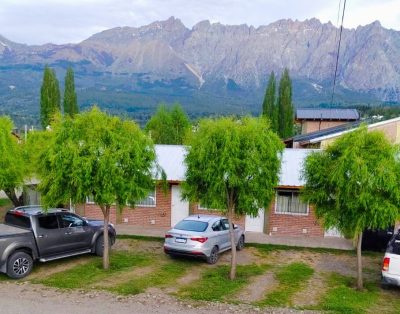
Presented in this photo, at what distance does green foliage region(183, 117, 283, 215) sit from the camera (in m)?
11.6

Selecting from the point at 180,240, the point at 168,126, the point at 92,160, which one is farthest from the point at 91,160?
the point at 168,126

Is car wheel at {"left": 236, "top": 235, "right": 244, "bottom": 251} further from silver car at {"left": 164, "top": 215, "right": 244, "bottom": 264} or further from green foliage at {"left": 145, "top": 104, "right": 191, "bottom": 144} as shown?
green foliage at {"left": 145, "top": 104, "right": 191, "bottom": 144}

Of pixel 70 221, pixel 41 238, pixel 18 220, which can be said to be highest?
pixel 18 220

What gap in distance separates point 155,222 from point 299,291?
32.8 ft

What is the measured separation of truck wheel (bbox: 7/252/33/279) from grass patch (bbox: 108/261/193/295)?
273cm

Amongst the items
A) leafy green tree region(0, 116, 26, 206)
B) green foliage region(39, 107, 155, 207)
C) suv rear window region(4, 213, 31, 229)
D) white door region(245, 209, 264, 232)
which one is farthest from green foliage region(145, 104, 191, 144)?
green foliage region(39, 107, 155, 207)

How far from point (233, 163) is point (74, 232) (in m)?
5.65

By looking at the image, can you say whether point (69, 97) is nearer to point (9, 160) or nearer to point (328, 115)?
point (328, 115)

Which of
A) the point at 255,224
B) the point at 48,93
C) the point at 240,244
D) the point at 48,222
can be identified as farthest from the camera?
the point at 48,93

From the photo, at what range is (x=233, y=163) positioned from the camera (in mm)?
11500

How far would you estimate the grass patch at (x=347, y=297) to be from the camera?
1013cm

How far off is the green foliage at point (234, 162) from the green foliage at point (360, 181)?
4.88 feet

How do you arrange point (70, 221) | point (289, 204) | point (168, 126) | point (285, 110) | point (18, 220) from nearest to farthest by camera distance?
point (18, 220) < point (70, 221) < point (289, 204) < point (168, 126) < point (285, 110)

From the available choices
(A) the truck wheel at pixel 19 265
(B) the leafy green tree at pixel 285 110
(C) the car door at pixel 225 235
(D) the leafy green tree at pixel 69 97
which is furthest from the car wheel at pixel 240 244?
(D) the leafy green tree at pixel 69 97
